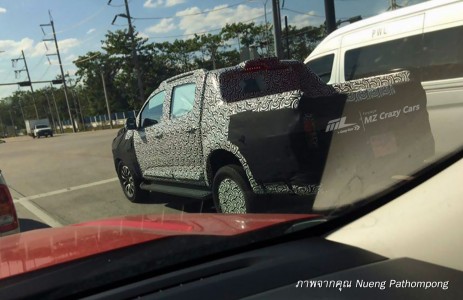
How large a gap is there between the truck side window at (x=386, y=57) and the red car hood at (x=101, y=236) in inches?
113

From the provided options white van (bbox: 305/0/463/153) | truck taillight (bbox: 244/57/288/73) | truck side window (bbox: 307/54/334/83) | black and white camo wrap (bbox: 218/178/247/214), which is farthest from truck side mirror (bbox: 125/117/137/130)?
white van (bbox: 305/0/463/153)

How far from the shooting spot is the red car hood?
7.19 feet

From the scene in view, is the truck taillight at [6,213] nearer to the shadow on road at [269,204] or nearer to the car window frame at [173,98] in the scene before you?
the shadow on road at [269,204]

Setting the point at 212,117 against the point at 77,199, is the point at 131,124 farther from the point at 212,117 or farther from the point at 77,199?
the point at 212,117

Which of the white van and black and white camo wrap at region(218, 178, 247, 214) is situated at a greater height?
the white van

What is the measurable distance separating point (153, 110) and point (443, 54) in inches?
169

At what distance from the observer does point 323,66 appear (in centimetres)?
805

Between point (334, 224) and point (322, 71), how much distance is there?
6.01 m

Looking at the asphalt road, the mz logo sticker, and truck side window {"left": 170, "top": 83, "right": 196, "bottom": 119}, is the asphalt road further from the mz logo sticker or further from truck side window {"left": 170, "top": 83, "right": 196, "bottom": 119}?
the mz logo sticker

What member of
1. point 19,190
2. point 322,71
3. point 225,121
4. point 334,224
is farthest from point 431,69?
point 19,190

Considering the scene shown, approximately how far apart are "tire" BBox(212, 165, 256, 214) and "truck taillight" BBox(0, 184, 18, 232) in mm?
2019

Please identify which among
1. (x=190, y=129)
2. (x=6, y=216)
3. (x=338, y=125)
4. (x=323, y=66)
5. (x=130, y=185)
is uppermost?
(x=323, y=66)

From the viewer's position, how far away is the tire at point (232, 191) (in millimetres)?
4809

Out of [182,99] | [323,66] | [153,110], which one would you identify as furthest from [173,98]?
[323,66]
